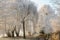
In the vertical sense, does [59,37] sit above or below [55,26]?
below

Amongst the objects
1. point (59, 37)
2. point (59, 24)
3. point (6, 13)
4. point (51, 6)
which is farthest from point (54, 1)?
point (6, 13)

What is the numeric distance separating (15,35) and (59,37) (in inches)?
15.8

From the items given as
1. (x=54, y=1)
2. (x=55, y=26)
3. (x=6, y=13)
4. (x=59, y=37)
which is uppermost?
(x=54, y=1)

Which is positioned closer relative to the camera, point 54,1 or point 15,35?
point 15,35

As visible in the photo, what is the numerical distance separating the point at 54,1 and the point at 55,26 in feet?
0.91

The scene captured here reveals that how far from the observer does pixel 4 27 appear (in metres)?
1.45

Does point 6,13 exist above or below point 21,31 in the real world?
above

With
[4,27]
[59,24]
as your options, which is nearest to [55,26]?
[59,24]

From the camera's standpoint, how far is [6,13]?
→ 1478 millimetres

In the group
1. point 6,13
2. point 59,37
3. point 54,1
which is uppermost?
point 54,1

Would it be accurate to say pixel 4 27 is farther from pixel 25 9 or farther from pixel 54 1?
pixel 54 1

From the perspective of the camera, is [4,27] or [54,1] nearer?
[4,27]

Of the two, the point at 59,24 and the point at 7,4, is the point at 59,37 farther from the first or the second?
the point at 7,4

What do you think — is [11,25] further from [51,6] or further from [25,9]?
[51,6]
